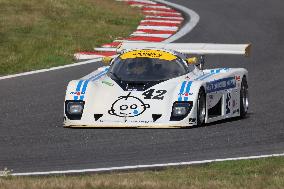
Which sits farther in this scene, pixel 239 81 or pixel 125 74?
pixel 239 81

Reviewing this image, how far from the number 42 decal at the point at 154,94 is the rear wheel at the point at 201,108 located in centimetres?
48

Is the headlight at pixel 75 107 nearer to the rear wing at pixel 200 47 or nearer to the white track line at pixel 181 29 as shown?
the rear wing at pixel 200 47

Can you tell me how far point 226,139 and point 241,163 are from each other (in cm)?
198

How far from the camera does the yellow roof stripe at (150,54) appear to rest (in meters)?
15.9

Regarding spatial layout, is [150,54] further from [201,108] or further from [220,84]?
[201,108]

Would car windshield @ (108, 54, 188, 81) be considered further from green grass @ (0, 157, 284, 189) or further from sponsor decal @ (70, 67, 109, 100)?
green grass @ (0, 157, 284, 189)

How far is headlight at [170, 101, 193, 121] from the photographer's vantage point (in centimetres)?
1471

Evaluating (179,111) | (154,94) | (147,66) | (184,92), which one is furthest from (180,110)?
(147,66)

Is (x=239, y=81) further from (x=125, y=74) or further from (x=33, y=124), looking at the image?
(x=33, y=124)

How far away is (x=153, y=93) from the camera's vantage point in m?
14.9

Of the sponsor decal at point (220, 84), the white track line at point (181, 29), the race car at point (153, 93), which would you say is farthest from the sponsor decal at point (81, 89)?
the white track line at point (181, 29)

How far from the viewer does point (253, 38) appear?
25922 mm

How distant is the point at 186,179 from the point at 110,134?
3.72 metres

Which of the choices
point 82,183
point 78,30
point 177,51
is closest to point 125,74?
point 177,51
